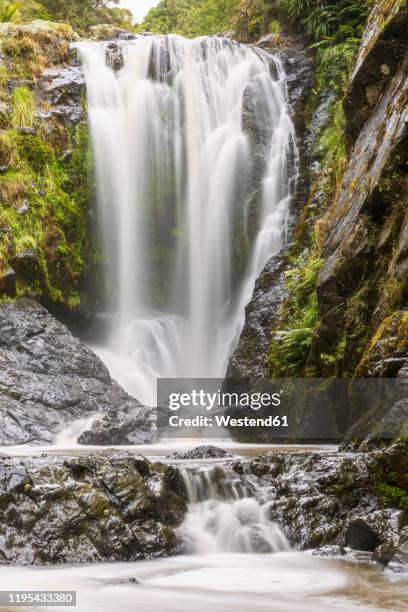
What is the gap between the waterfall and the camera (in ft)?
47.2

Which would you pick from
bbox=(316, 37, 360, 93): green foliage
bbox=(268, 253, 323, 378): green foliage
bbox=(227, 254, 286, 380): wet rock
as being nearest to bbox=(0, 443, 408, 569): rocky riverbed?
bbox=(268, 253, 323, 378): green foliage

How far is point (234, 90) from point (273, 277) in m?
6.32

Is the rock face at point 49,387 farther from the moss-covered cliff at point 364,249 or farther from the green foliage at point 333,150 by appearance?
the green foliage at point 333,150

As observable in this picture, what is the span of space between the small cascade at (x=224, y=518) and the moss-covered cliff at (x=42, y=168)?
8.04 meters

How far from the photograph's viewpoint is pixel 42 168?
47.5ft

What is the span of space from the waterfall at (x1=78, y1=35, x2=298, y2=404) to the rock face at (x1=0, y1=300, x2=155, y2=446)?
1.65 meters

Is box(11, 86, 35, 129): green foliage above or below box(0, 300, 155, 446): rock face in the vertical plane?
above

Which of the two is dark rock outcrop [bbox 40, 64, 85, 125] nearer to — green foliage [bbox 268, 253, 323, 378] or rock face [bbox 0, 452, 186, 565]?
green foliage [bbox 268, 253, 323, 378]

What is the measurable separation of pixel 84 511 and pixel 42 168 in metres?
10.8

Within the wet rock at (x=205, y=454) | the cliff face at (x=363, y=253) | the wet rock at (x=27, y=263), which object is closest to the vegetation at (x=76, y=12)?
the wet rock at (x=27, y=263)

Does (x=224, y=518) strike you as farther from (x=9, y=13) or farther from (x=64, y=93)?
(x=9, y=13)

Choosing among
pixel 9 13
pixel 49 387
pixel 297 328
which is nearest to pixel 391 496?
pixel 297 328

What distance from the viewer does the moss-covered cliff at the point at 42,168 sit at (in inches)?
528

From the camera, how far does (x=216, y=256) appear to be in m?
15.1
